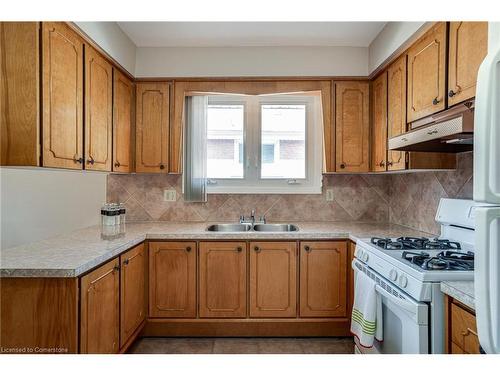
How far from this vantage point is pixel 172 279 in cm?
238

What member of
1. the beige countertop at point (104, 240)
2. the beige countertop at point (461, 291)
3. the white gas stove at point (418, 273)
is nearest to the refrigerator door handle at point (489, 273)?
the beige countertop at point (461, 291)

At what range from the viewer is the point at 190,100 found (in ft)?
9.22

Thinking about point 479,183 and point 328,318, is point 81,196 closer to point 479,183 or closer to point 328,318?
point 328,318

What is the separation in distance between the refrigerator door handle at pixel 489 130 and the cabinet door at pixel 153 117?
93.8 inches

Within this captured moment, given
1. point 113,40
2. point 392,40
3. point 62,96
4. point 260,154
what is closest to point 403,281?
point 392,40

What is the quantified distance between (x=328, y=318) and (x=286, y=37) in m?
2.30

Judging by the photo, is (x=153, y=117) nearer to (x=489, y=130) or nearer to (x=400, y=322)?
(x=400, y=322)

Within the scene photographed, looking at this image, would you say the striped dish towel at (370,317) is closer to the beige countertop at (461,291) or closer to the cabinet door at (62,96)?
the beige countertop at (461,291)

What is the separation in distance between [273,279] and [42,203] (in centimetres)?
168

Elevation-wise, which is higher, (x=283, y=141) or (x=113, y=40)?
(x=113, y=40)

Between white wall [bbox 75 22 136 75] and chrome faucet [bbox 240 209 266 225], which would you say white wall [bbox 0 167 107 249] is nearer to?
white wall [bbox 75 22 136 75]

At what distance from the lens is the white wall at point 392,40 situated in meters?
1.95

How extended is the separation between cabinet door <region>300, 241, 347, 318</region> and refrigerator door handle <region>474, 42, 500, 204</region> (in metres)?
1.74
